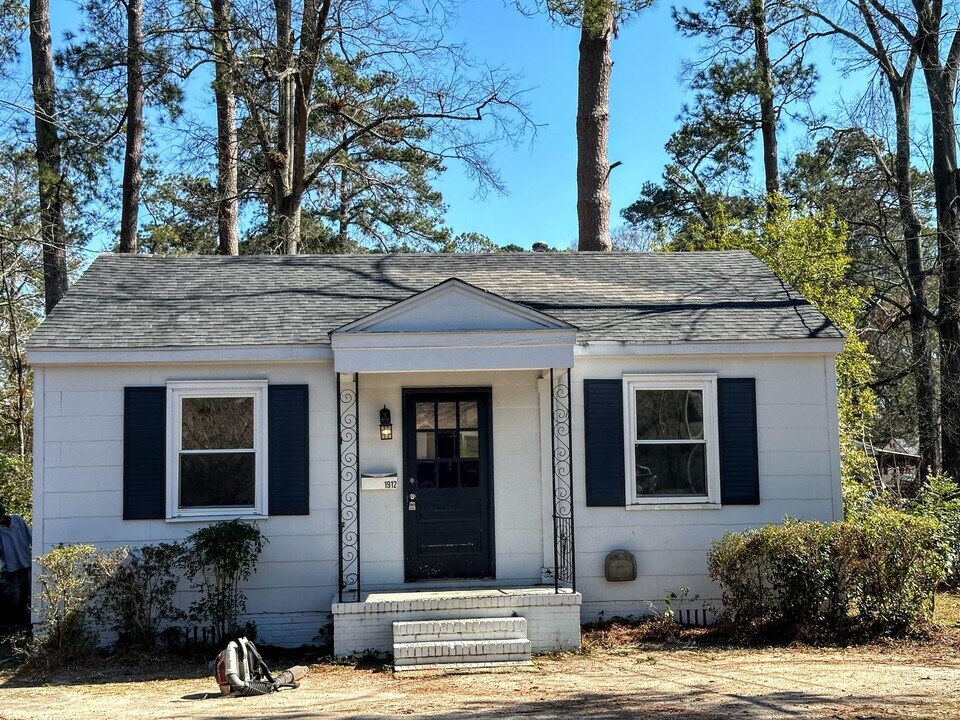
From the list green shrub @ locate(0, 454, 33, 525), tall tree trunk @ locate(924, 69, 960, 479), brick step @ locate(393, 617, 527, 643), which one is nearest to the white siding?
brick step @ locate(393, 617, 527, 643)

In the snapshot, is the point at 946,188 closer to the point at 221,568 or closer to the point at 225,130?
the point at 221,568

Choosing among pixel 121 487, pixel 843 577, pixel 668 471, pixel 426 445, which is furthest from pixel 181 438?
pixel 843 577

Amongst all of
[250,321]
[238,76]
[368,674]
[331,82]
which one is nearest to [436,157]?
[331,82]

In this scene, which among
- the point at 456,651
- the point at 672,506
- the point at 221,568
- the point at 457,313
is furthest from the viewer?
the point at 672,506

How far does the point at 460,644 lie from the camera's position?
8.52m

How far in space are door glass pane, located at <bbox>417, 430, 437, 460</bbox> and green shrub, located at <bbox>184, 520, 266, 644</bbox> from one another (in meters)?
1.83

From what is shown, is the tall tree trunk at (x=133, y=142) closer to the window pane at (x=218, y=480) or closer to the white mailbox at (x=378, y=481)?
the window pane at (x=218, y=480)

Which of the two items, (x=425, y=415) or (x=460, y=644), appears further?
(x=425, y=415)

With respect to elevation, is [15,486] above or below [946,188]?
below

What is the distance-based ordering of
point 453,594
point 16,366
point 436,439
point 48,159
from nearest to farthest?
point 453,594
point 436,439
point 48,159
point 16,366

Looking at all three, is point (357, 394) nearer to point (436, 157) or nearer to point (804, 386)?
point (804, 386)

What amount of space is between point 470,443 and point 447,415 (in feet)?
1.27

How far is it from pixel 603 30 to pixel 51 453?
506 inches

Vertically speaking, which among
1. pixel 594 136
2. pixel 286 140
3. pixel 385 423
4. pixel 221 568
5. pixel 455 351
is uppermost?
pixel 286 140
